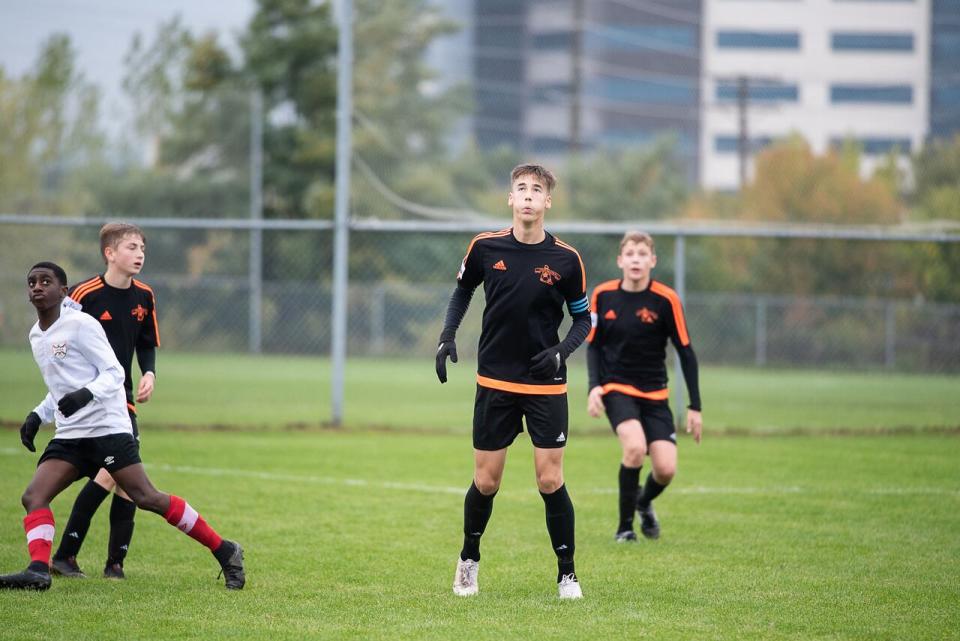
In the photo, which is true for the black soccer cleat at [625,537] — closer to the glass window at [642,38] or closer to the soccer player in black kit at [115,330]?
the soccer player in black kit at [115,330]

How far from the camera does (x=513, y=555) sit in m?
7.98

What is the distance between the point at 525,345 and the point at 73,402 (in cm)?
245

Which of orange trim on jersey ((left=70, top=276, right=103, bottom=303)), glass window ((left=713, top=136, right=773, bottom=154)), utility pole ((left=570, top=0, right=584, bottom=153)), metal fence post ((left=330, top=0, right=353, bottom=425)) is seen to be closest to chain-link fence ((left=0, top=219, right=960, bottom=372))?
utility pole ((left=570, top=0, right=584, bottom=153))

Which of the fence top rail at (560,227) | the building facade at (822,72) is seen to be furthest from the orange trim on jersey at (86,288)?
the building facade at (822,72)

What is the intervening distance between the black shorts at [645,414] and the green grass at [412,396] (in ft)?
23.9

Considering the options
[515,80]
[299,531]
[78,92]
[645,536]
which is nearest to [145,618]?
[299,531]

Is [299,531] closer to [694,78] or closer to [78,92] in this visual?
[694,78]

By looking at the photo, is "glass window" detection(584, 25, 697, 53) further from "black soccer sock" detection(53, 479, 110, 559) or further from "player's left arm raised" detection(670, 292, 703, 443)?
"black soccer sock" detection(53, 479, 110, 559)

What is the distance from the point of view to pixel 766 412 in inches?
781

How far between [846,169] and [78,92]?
22263mm

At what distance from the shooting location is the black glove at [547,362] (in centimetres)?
636

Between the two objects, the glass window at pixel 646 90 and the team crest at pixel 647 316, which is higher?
the glass window at pixel 646 90

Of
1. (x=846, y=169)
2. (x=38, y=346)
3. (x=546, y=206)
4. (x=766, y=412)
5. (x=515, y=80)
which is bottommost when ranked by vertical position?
(x=766, y=412)

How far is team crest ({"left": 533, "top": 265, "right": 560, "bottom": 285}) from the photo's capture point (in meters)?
6.52
